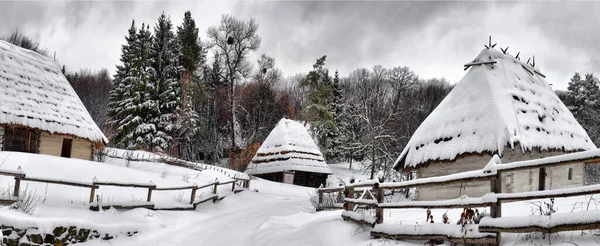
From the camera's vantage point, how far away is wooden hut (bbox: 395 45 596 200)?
14547mm

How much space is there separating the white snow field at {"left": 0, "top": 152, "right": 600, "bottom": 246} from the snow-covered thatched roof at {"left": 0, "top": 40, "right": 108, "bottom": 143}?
4.73m

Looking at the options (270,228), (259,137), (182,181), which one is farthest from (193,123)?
(270,228)

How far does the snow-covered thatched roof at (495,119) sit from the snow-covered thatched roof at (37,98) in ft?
52.9

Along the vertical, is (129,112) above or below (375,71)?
below

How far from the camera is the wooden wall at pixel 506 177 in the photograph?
14445mm

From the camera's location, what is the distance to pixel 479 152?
14.4 m

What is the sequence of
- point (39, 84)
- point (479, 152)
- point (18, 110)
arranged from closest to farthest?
1. point (479, 152)
2. point (18, 110)
3. point (39, 84)

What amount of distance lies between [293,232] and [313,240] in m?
1.40

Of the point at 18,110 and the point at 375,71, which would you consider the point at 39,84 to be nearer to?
the point at 18,110

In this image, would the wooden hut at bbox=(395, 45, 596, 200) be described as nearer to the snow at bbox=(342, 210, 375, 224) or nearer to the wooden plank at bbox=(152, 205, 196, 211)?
the snow at bbox=(342, 210, 375, 224)

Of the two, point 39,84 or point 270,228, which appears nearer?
point 270,228

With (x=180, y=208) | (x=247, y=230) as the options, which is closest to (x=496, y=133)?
(x=247, y=230)

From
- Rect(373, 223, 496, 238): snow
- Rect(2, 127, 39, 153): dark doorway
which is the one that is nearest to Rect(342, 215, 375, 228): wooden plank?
Rect(373, 223, 496, 238): snow

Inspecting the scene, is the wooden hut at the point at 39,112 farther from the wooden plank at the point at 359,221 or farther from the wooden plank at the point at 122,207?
the wooden plank at the point at 359,221
